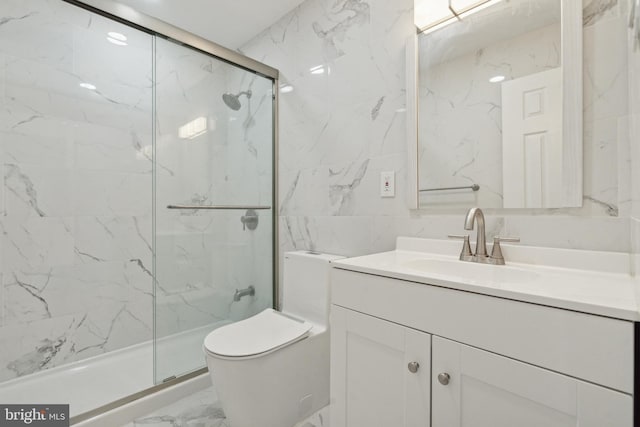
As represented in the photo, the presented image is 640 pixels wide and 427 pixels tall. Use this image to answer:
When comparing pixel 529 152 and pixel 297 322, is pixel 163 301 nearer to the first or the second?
pixel 297 322

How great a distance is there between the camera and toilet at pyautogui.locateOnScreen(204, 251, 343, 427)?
1.21 metres

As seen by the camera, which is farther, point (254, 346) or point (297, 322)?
point (297, 322)

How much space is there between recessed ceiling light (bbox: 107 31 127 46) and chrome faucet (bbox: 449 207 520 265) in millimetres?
2102

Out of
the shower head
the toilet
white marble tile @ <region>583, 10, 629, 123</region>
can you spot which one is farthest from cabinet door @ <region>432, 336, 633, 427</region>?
the shower head

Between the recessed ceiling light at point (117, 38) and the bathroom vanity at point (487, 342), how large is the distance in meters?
1.88

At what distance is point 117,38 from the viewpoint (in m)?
1.81

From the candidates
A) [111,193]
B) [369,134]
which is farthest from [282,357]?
[111,193]

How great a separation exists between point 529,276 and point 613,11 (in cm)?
84

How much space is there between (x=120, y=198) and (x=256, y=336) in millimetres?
1313

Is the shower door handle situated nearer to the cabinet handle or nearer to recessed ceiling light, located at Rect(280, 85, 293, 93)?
recessed ceiling light, located at Rect(280, 85, 293, 93)

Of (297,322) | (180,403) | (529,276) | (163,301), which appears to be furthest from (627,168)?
(180,403)

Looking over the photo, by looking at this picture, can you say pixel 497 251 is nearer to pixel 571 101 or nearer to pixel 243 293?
pixel 571 101

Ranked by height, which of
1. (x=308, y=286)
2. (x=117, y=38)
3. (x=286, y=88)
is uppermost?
(x=117, y=38)

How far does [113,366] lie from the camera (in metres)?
1.81
